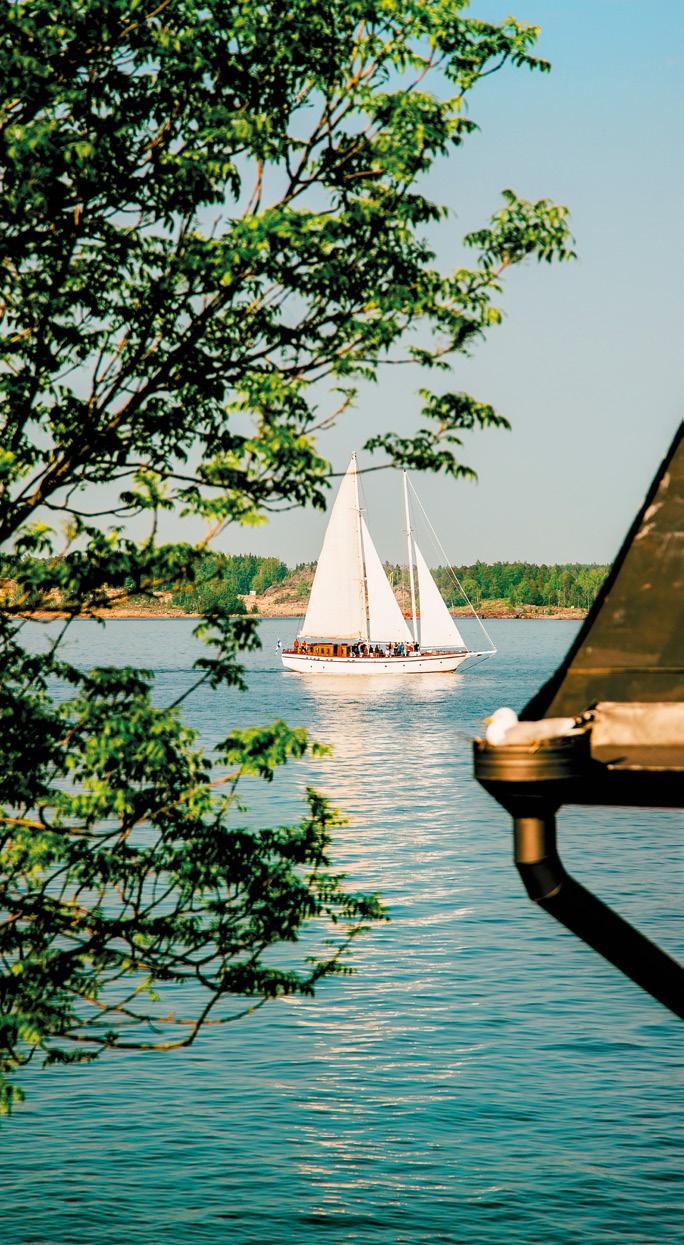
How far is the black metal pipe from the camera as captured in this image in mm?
4500

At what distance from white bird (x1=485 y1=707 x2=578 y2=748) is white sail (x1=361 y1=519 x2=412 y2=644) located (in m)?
115

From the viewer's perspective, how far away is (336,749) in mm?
94438

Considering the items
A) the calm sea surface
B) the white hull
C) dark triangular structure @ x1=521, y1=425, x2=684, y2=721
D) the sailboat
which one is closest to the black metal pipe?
dark triangular structure @ x1=521, y1=425, x2=684, y2=721

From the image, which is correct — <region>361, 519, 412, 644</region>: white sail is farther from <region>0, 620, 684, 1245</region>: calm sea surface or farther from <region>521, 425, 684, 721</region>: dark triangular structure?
<region>521, 425, 684, 721</region>: dark triangular structure

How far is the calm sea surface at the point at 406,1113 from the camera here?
23.2 m

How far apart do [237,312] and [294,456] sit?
6.15ft

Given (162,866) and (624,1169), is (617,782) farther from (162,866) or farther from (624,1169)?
(624,1169)

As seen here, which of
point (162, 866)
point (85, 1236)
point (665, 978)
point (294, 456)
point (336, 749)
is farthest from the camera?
point (336, 749)

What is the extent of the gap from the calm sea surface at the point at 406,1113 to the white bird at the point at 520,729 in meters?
20.0

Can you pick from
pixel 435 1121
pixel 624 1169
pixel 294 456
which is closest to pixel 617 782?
pixel 294 456

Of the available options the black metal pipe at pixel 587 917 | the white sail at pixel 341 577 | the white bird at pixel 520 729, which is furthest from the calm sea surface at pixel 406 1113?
the white sail at pixel 341 577

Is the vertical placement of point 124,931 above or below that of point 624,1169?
above

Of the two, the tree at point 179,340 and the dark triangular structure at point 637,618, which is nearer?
the dark triangular structure at point 637,618

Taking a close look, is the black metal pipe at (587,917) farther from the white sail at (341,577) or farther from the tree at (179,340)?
the white sail at (341,577)
